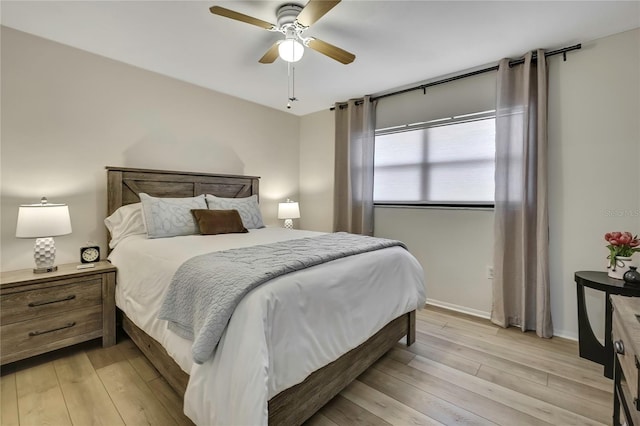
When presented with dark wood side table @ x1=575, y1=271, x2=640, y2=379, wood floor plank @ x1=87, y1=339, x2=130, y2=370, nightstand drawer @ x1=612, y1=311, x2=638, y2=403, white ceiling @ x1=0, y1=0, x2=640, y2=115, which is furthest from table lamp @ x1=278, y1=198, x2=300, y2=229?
nightstand drawer @ x1=612, y1=311, x2=638, y2=403

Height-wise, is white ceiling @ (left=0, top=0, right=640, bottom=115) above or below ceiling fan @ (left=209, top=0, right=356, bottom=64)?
above

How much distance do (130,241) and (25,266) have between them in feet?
2.69

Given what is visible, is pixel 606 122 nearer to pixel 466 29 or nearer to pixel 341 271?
pixel 466 29

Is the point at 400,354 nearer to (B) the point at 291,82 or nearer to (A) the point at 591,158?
(A) the point at 591,158

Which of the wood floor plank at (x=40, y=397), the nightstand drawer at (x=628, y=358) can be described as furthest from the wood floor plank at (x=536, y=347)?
the wood floor plank at (x=40, y=397)

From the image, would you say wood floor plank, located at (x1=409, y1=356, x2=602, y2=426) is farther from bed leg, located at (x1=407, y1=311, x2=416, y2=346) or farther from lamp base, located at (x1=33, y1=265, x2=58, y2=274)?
lamp base, located at (x1=33, y1=265, x2=58, y2=274)

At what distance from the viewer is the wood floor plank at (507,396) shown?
1.53 metres

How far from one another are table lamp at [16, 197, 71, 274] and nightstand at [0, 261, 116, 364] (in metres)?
0.11

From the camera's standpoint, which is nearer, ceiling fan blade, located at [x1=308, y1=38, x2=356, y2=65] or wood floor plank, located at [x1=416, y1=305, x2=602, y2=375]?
ceiling fan blade, located at [x1=308, y1=38, x2=356, y2=65]

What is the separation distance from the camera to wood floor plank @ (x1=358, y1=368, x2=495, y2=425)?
1534mm

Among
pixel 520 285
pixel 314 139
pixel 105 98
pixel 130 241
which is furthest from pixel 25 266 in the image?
pixel 520 285

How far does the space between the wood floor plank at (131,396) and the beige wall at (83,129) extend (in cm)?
122

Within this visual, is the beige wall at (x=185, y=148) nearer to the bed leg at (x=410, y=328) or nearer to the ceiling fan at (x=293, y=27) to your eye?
the bed leg at (x=410, y=328)

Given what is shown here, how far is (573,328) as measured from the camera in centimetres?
243
